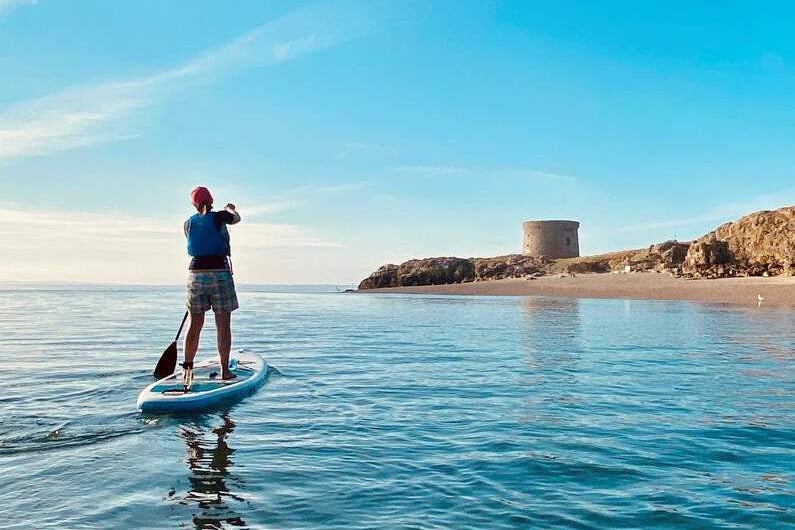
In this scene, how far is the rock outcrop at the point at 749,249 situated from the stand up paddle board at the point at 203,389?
132 feet

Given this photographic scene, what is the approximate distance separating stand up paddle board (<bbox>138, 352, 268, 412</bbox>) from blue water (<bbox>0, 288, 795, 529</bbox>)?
0.78 feet

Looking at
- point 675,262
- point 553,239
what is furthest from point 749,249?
point 553,239

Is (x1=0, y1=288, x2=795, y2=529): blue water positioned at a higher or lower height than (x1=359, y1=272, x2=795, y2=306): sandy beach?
lower

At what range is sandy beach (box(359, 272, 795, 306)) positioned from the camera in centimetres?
3584

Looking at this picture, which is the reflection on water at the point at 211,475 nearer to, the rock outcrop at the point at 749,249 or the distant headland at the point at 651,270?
the distant headland at the point at 651,270

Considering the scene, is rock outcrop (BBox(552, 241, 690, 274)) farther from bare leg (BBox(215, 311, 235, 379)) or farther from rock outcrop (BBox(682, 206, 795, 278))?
bare leg (BBox(215, 311, 235, 379))

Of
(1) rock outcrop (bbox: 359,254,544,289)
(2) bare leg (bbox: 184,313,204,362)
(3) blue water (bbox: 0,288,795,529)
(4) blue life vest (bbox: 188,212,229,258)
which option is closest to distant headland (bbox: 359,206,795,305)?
(1) rock outcrop (bbox: 359,254,544,289)

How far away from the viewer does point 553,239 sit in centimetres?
7862

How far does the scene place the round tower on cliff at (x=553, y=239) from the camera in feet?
258

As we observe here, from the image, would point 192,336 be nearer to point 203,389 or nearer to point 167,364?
point 203,389

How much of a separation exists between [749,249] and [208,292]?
44619 millimetres

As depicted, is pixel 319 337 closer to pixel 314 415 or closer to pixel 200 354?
pixel 200 354

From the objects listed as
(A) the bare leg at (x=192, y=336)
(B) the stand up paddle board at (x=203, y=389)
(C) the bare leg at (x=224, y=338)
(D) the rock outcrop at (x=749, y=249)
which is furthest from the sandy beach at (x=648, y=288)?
(A) the bare leg at (x=192, y=336)

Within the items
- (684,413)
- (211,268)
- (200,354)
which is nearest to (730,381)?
(684,413)
